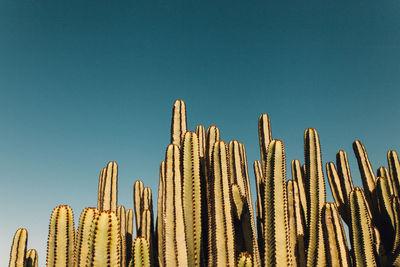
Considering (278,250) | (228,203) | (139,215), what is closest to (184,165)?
(228,203)

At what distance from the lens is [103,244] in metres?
2.54

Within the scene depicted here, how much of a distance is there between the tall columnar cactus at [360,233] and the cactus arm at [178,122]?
7.88 feet

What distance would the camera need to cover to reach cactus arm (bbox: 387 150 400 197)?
20.5ft

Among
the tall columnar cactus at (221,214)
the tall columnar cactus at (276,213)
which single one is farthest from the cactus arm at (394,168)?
the tall columnar cactus at (221,214)

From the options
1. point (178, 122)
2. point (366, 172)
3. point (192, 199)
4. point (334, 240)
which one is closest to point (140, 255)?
point (192, 199)

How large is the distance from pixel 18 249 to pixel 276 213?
3749 mm

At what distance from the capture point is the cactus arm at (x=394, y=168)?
625cm

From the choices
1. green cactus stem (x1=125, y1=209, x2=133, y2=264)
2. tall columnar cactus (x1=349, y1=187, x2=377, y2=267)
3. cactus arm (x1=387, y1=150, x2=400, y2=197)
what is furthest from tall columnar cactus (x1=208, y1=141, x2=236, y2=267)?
cactus arm (x1=387, y1=150, x2=400, y2=197)

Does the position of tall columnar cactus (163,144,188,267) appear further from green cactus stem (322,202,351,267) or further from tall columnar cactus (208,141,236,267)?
green cactus stem (322,202,351,267)

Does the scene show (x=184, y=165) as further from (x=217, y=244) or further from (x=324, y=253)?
(x=324, y=253)

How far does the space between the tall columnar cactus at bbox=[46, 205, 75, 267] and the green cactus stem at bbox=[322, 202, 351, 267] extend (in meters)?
2.88

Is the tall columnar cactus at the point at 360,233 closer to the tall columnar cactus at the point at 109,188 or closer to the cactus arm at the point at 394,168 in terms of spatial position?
the cactus arm at the point at 394,168

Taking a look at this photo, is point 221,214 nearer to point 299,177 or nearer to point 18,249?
point 299,177

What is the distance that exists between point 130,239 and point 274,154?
4310 millimetres
